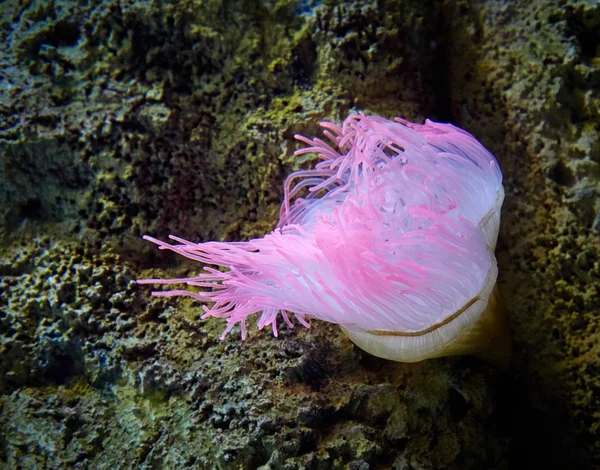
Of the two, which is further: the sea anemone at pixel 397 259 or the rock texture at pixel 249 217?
the rock texture at pixel 249 217

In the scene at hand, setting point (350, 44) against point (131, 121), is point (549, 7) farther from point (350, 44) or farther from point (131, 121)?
point (131, 121)

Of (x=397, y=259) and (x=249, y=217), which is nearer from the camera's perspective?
(x=397, y=259)

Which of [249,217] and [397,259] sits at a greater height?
[397,259]

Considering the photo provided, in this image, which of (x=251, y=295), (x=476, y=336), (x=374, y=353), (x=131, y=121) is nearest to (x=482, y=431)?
(x=476, y=336)
